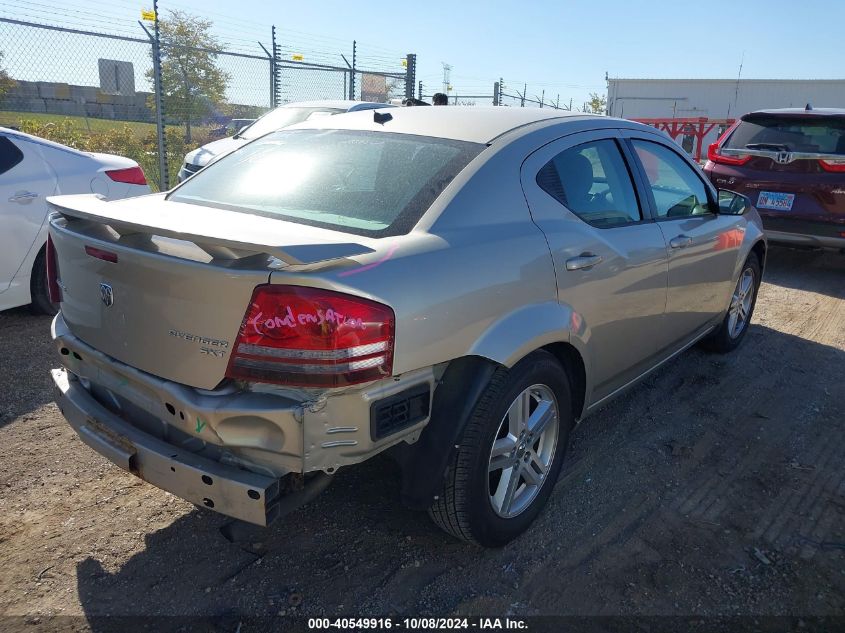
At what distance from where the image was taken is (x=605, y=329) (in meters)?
3.10

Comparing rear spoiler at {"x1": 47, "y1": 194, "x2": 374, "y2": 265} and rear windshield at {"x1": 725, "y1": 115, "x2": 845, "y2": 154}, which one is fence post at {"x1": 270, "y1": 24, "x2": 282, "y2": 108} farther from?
rear spoiler at {"x1": 47, "y1": 194, "x2": 374, "y2": 265}

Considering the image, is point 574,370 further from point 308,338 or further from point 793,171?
point 793,171

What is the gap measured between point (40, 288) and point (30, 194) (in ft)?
2.36

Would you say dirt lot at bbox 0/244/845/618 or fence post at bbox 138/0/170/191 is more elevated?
fence post at bbox 138/0/170/191

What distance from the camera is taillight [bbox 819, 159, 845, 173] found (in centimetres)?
684

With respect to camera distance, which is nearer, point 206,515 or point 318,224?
point 318,224

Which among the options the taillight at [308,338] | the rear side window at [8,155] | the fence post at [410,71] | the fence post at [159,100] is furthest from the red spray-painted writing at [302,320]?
the fence post at [410,71]

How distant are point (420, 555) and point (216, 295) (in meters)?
1.37

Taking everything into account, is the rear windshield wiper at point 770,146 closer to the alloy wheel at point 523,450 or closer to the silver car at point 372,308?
the silver car at point 372,308

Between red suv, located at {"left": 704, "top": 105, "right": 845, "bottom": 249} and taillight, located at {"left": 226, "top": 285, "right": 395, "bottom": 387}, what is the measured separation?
21.7ft

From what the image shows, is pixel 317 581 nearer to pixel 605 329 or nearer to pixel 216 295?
pixel 216 295

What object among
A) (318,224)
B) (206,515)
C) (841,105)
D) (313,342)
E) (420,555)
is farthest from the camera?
(841,105)

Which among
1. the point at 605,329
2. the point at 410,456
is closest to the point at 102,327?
the point at 410,456

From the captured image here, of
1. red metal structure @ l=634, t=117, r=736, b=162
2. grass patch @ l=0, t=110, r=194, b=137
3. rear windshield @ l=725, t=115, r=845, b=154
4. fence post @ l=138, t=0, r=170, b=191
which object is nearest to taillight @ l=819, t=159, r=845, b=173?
rear windshield @ l=725, t=115, r=845, b=154
